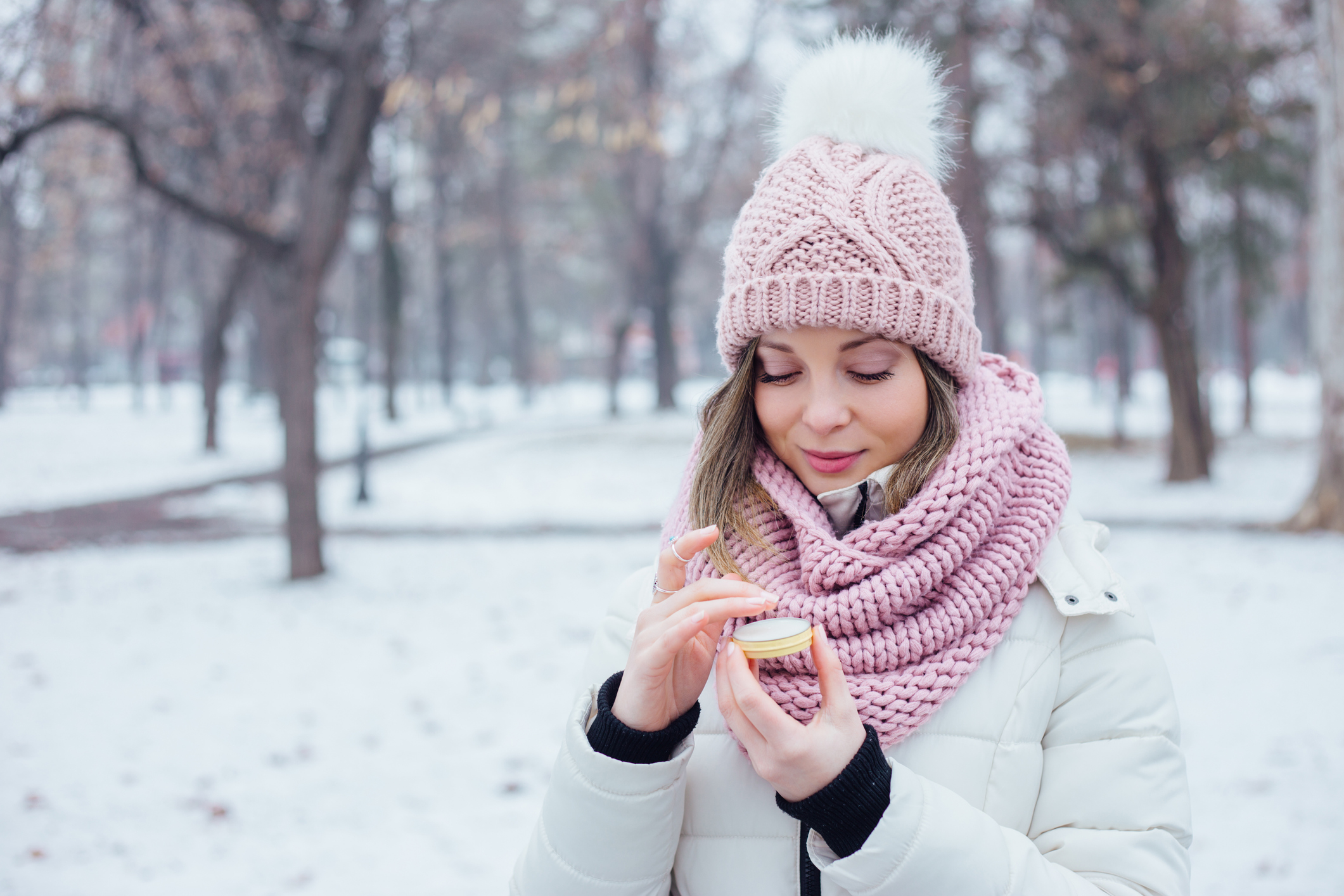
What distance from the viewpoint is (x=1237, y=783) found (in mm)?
3748

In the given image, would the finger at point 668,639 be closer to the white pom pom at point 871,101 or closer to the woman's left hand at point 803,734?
the woman's left hand at point 803,734

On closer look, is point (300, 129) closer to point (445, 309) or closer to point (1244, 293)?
point (1244, 293)

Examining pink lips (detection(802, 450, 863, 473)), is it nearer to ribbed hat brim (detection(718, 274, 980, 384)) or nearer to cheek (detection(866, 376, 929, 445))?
cheek (detection(866, 376, 929, 445))

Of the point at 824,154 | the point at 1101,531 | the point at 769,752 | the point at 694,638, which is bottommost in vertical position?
the point at 769,752

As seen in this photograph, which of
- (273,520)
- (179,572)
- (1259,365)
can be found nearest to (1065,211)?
(273,520)

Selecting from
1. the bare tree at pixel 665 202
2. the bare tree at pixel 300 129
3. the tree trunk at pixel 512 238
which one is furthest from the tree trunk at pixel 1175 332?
the tree trunk at pixel 512 238

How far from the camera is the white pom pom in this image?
4.88 feet

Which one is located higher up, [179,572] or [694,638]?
[694,638]

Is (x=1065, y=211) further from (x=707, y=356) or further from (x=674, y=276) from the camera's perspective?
(x=707, y=356)

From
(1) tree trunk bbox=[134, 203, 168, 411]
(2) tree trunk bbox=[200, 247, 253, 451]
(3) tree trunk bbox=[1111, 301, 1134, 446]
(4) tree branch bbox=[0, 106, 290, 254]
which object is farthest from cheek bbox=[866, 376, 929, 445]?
(3) tree trunk bbox=[1111, 301, 1134, 446]

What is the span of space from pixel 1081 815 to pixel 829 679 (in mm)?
425

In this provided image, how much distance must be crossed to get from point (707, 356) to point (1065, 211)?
48136 millimetres

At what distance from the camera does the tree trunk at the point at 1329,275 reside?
24.0 feet

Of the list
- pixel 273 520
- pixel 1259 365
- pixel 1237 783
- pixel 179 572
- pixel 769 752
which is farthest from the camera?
pixel 1259 365
